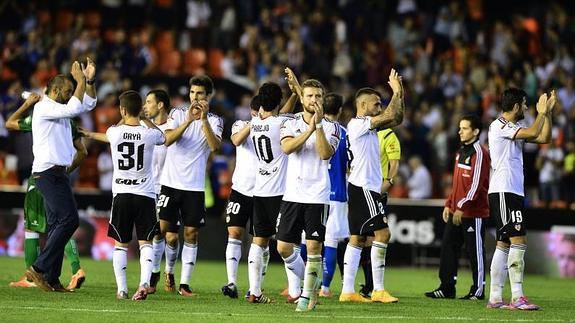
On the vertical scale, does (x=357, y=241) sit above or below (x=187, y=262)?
above

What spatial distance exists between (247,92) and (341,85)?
2.27 meters

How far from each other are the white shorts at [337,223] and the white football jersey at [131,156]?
264 centimetres

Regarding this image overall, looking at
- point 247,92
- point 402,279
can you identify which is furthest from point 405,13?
point 402,279

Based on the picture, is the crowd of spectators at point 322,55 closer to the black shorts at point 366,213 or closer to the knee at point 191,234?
the knee at point 191,234

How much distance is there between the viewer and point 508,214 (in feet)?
49.2

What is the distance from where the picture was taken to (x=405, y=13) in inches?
1304

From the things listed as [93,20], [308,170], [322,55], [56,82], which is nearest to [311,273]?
[308,170]

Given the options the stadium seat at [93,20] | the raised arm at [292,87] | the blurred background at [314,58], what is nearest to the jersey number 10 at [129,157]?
the raised arm at [292,87]

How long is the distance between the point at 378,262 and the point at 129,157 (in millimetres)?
3352

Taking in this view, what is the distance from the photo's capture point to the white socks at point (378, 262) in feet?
51.4

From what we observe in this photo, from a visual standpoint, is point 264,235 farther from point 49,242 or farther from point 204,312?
point 49,242

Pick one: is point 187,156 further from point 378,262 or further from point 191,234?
point 378,262

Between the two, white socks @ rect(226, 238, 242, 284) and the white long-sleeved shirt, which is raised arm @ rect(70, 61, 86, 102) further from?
white socks @ rect(226, 238, 242, 284)

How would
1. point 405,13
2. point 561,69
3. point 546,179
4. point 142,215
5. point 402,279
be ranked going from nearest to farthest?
point 142,215, point 402,279, point 546,179, point 561,69, point 405,13
